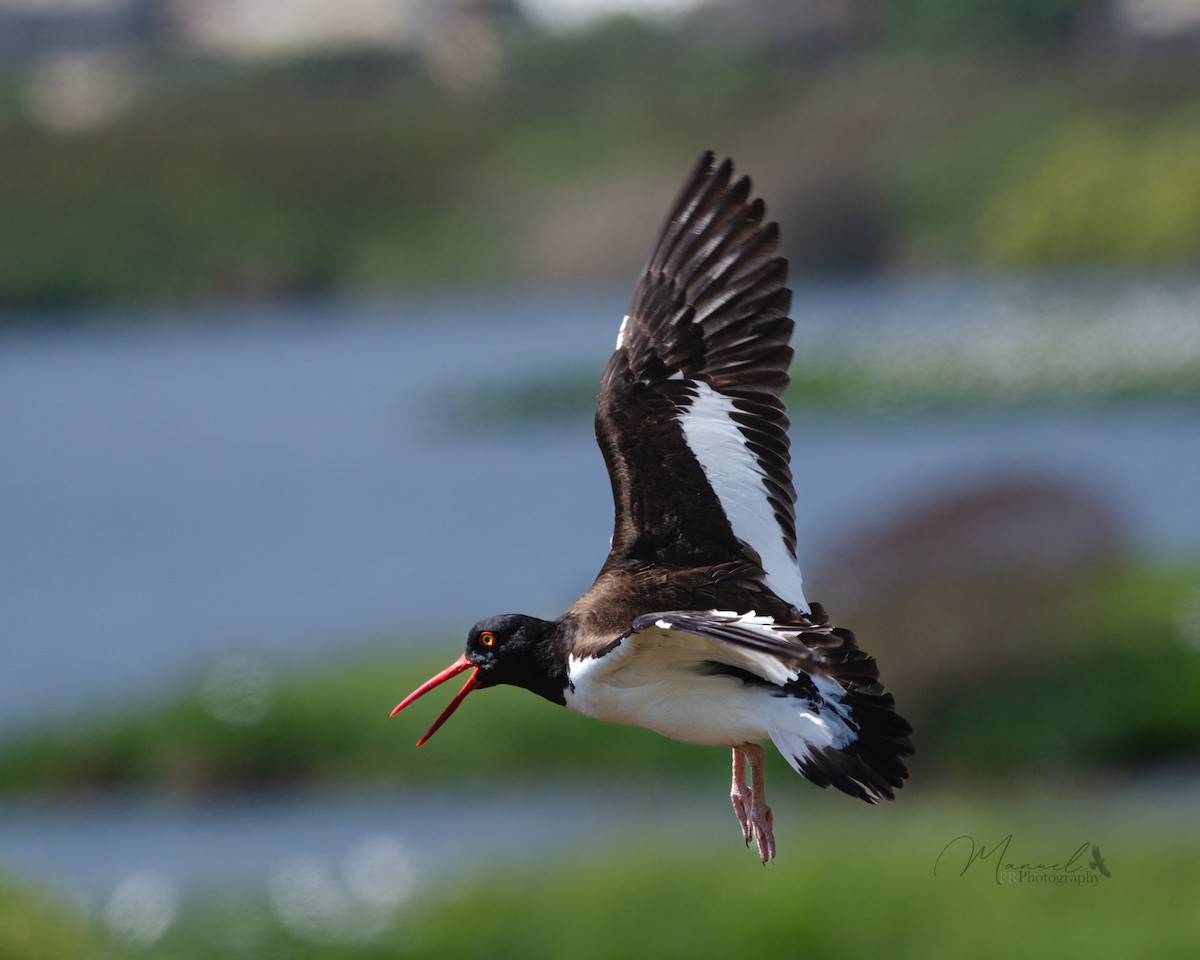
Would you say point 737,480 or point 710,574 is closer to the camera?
point 710,574

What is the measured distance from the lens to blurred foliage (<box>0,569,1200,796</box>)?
20.3 meters

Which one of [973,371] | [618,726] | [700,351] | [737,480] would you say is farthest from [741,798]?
[973,371]

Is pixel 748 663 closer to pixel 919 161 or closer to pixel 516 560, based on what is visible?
pixel 516 560

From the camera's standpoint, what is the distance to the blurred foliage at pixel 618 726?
20.3m

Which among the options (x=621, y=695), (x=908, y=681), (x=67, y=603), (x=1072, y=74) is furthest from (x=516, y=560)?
(x=1072, y=74)

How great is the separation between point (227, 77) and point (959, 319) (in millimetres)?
30872

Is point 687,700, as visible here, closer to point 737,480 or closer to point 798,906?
point 737,480

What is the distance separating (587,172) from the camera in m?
52.8

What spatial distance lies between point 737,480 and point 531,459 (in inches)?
1170

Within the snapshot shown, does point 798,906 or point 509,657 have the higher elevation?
point 509,657

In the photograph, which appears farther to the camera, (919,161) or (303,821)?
(919,161)

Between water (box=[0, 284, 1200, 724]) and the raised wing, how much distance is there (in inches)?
506

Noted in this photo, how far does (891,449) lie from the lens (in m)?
36.1

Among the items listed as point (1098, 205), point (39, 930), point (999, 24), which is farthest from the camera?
point (999, 24)
